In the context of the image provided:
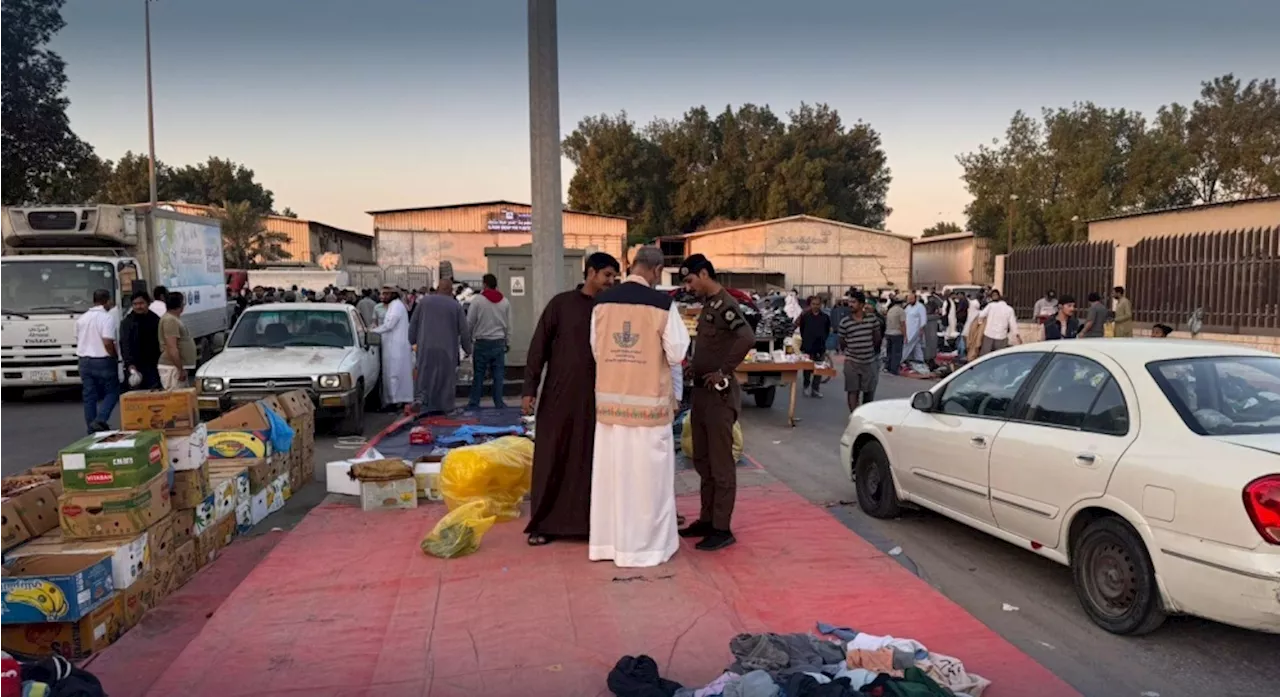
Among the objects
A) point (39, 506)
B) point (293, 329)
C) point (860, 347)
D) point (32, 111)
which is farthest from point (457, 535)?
point (32, 111)

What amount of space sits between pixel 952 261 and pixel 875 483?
47.6 meters

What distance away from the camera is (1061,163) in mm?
47125

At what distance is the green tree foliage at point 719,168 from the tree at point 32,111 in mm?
38851

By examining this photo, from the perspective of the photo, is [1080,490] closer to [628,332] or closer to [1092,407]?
[1092,407]

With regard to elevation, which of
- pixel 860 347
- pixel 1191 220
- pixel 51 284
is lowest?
→ pixel 860 347

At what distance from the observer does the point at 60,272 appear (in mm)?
13391

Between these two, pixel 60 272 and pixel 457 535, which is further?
pixel 60 272

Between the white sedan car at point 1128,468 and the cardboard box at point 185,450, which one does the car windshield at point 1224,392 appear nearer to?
the white sedan car at point 1128,468

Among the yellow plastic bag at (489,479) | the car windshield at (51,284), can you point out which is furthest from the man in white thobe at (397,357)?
the yellow plastic bag at (489,479)

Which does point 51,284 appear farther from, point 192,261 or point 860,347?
point 860,347

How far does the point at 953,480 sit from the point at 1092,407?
122 cm

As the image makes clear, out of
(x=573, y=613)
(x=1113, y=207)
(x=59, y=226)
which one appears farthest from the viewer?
(x=1113, y=207)

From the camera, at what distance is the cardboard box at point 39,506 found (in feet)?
15.6

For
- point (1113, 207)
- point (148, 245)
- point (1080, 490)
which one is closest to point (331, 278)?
point (148, 245)
